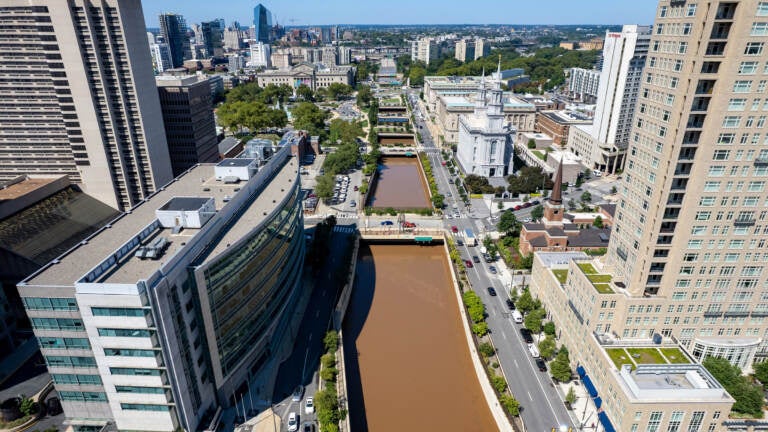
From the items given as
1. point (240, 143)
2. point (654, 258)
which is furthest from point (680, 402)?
point (240, 143)

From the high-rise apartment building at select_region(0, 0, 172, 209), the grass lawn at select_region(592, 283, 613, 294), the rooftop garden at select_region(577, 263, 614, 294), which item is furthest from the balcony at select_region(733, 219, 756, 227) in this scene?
the high-rise apartment building at select_region(0, 0, 172, 209)

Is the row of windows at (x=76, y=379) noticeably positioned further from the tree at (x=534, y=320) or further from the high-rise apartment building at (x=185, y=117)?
the high-rise apartment building at (x=185, y=117)

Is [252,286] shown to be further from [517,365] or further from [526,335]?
[526,335]

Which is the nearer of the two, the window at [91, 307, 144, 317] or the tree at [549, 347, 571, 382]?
the window at [91, 307, 144, 317]

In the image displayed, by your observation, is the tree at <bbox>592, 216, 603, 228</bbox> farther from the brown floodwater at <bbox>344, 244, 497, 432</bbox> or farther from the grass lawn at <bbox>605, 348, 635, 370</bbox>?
the grass lawn at <bbox>605, 348, 635, 370</bbox>

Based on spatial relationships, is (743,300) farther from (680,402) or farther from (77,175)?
(77,175)
